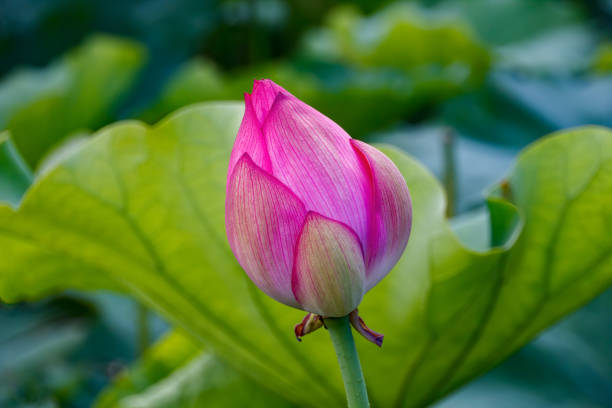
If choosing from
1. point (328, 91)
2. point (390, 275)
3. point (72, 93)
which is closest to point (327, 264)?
point (390, 275)

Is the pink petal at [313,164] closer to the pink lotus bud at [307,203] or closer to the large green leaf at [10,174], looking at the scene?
the pink lotus bud at [307,203]

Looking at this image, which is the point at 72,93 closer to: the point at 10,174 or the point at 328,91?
the point at 328,91

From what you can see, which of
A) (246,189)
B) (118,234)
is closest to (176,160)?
(118,234)

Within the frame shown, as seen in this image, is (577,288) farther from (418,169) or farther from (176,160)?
(176,160)

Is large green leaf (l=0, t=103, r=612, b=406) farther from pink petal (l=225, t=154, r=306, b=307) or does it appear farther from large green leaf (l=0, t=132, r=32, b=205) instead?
pink petal (l=225, t=154, r=306, b=307)

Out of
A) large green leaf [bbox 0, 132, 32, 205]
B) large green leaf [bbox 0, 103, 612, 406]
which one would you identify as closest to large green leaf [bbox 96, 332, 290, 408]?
large green leaf [bbox 0, 103, 612, 406]
